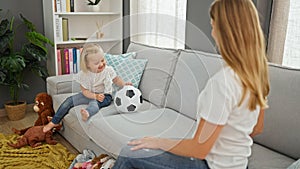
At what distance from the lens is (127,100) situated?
87.8 inches

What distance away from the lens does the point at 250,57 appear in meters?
1.09

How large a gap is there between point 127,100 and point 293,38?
1211 millimetres

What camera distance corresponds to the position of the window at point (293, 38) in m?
2.17

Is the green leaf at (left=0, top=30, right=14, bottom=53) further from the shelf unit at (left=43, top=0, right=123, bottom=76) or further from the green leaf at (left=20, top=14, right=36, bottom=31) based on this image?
the shelf unit at (left=43, top=0, right=123, bottom=76)

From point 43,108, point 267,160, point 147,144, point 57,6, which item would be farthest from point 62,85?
point 267,160

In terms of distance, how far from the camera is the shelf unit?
3402 mm

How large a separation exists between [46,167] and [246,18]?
1817 mm

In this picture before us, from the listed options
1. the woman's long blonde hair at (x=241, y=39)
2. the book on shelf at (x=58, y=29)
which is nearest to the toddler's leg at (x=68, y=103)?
the book on shelf at (x=58, y=29)

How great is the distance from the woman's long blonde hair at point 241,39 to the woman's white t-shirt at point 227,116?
3 cm

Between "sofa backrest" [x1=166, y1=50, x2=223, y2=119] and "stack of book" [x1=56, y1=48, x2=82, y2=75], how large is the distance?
56.5 inches

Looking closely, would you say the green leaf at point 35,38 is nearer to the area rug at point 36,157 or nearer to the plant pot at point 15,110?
the plant pot at point 15,110

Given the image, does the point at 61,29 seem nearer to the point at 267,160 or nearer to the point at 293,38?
the point at 293,38

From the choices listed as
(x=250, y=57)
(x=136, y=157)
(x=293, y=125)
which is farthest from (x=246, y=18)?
(x=293, y=125)

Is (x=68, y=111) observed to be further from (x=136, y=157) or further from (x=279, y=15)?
(x=279, y=15)
